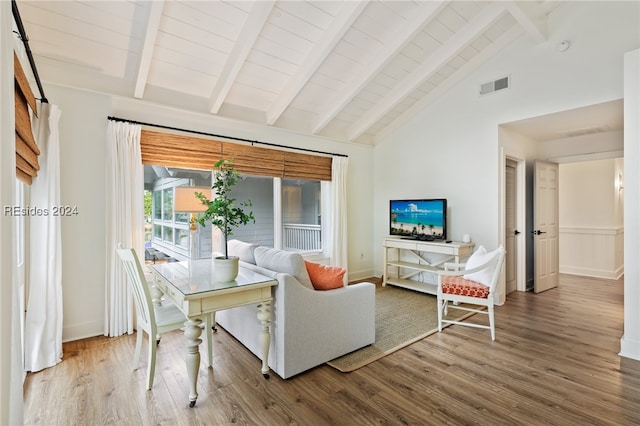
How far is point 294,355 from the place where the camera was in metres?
2.29

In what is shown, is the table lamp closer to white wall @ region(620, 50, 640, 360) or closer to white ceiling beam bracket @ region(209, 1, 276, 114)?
white ceiling beam bracket @ region(209, 1, 276, 114)

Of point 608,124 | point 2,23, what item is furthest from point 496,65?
point 2,23

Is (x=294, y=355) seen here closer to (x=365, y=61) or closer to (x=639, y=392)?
(x=639, y=392)

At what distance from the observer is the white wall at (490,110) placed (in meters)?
3.30

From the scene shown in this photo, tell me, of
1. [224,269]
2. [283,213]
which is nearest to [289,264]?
[224,269]

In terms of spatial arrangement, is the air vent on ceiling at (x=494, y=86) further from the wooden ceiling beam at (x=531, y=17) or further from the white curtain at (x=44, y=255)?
the white curtain at (x=44, y=255)

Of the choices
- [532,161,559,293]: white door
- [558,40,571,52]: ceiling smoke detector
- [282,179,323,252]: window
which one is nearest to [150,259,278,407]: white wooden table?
[282,179,323,252]: window

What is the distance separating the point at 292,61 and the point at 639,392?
13.7ft

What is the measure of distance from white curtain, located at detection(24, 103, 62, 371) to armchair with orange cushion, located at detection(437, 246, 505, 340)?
3.55m

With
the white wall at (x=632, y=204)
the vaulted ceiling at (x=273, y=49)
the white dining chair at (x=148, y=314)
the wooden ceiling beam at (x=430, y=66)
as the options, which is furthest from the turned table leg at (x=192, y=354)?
the wooden ceiling beam at (x=430, y=66)

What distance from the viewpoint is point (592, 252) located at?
558 centimetres

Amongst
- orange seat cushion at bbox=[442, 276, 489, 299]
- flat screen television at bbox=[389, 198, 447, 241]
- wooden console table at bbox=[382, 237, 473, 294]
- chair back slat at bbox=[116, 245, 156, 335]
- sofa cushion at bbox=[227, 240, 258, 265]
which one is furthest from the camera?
flat screen television at bbox=[389, 198, 447, 241]

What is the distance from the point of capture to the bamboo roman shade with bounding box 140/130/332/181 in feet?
11.0

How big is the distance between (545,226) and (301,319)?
441 centimetres
